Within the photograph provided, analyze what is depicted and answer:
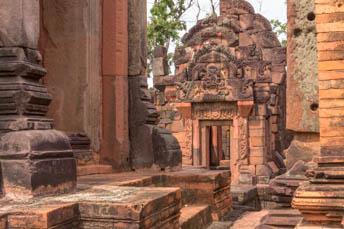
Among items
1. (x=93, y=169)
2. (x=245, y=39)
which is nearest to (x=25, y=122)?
(x=93, y=169)

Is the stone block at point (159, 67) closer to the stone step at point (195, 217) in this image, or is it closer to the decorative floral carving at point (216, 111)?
the decorative floral carving at point (216, 111)

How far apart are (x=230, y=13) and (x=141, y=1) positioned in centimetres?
1233

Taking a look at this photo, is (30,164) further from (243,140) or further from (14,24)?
(243,140)

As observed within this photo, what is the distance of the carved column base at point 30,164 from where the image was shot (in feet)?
13.9

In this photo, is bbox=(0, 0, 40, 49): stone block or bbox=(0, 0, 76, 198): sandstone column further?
bbox=(0, 0, 40, 49): stone block

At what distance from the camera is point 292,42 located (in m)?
7.09

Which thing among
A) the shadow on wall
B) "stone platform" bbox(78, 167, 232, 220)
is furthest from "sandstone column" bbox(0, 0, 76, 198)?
the shadow on wall

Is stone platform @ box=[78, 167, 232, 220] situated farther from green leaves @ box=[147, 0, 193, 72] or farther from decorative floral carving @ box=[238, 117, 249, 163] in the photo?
green leaves @ box=[147, 0, 193, 72]

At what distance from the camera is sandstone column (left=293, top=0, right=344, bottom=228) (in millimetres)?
5148

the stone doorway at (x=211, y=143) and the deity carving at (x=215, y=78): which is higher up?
the deity carving at (x=215, y=78)

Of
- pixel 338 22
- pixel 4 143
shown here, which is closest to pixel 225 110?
pixel 338 22

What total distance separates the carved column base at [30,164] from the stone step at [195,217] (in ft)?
5.80

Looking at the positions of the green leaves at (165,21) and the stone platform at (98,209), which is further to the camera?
the green leaves at (165,21)

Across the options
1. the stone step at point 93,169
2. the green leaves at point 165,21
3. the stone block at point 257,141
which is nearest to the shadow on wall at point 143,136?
the stone step at point 93,169
